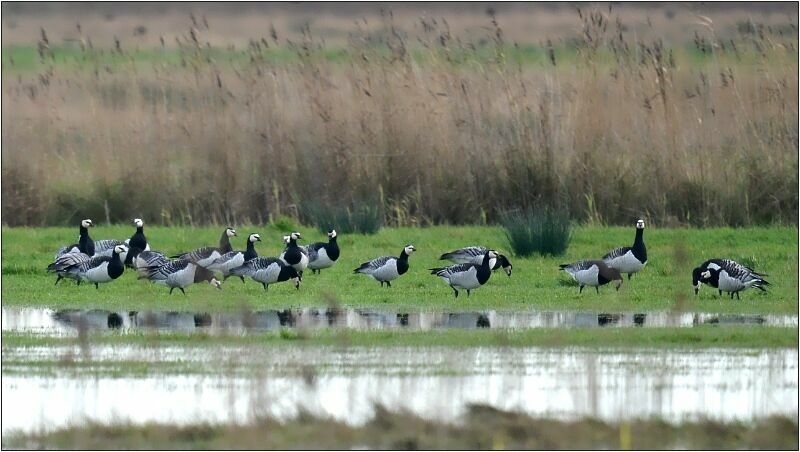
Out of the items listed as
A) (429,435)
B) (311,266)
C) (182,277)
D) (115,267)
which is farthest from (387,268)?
(429,435)

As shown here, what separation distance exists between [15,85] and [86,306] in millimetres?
9538

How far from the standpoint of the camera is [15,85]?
22094 millimetres

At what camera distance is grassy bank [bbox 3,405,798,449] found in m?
7.62

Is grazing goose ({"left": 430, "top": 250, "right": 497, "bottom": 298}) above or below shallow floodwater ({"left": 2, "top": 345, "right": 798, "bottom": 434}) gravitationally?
above

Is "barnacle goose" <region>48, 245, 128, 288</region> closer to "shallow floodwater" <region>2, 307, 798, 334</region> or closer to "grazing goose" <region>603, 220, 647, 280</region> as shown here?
"shallow floodwater" <region>2, 307, 798, 334</region>

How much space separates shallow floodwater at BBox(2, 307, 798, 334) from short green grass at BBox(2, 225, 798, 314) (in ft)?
1.06

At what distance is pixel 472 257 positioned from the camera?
16.1 m

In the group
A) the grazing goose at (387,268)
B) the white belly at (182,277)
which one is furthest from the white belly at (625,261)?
the white belly at (182,277)

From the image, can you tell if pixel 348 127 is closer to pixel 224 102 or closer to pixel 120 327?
pixel 224 102

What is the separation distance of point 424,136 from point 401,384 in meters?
11.3

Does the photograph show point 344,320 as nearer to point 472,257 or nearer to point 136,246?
point 472,257

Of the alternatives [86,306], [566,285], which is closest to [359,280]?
[566,285]

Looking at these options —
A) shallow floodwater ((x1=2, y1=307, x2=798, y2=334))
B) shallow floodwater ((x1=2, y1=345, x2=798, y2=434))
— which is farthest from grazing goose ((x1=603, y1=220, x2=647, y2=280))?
shallow floodwater ((x1=2, y1=345, x2=798, y2=434))

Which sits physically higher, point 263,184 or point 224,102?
point 224,102
